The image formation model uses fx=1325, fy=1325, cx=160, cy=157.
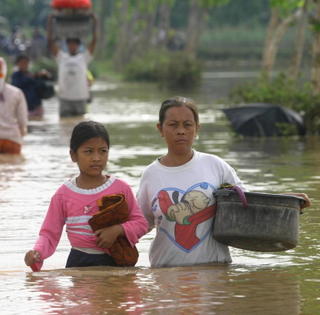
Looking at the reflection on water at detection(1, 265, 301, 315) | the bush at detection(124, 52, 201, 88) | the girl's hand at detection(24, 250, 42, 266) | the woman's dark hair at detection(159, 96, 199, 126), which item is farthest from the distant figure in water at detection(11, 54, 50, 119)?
the bush at detection(124, 52, 201, 88)

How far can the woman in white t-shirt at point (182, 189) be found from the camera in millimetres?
6973

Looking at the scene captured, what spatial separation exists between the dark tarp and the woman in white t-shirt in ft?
35.8

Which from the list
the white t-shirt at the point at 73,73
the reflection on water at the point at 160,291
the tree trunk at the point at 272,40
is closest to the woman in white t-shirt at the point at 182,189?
the reflection on water at the point at 160,291

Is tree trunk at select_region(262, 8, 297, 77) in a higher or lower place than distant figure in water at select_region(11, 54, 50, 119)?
higher

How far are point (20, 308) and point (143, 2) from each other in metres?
49.5

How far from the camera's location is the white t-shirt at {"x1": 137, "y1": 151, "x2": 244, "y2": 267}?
698 cm

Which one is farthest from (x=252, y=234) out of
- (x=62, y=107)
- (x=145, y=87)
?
(x=145, y=87)

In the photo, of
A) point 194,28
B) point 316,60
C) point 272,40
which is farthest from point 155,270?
point 194,28

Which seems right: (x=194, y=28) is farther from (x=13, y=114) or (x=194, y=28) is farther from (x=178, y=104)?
(x=178, y=104)

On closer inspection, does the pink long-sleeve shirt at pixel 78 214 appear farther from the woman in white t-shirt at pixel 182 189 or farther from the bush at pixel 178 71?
the bush at pixel 178 71

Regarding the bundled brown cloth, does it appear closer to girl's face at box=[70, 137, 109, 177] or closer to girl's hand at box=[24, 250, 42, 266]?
girl's face at box=[70, 137, 109, 177]

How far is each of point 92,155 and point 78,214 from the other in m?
0.32

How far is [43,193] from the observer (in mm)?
11695

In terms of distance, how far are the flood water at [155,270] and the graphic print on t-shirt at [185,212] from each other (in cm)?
18
